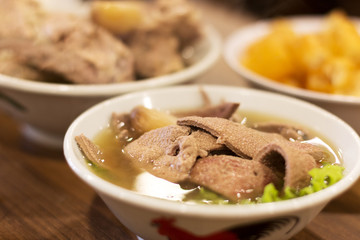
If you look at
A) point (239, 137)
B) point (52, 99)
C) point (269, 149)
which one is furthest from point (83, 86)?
point (269, 149)

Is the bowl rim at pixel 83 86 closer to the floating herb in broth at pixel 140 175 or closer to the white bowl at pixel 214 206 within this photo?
the white bowl at pixel 214 206

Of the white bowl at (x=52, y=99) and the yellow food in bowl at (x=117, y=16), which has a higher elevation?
the yellow food in bowl at (x=117, y=16)

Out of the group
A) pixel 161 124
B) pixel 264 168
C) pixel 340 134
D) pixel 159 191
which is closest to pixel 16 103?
pixel 161 124

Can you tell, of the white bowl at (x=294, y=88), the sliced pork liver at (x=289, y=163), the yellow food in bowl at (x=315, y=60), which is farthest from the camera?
the yellow food in bowl at (x=315, y=60)

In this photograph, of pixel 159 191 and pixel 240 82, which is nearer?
pixel 159 191

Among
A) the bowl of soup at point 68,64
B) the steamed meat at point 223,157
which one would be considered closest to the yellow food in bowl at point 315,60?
the bowl of soup at point 68,64

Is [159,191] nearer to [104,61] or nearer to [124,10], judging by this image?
[104,61]

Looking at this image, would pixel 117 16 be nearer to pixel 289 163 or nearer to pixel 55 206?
pixel 55 206
